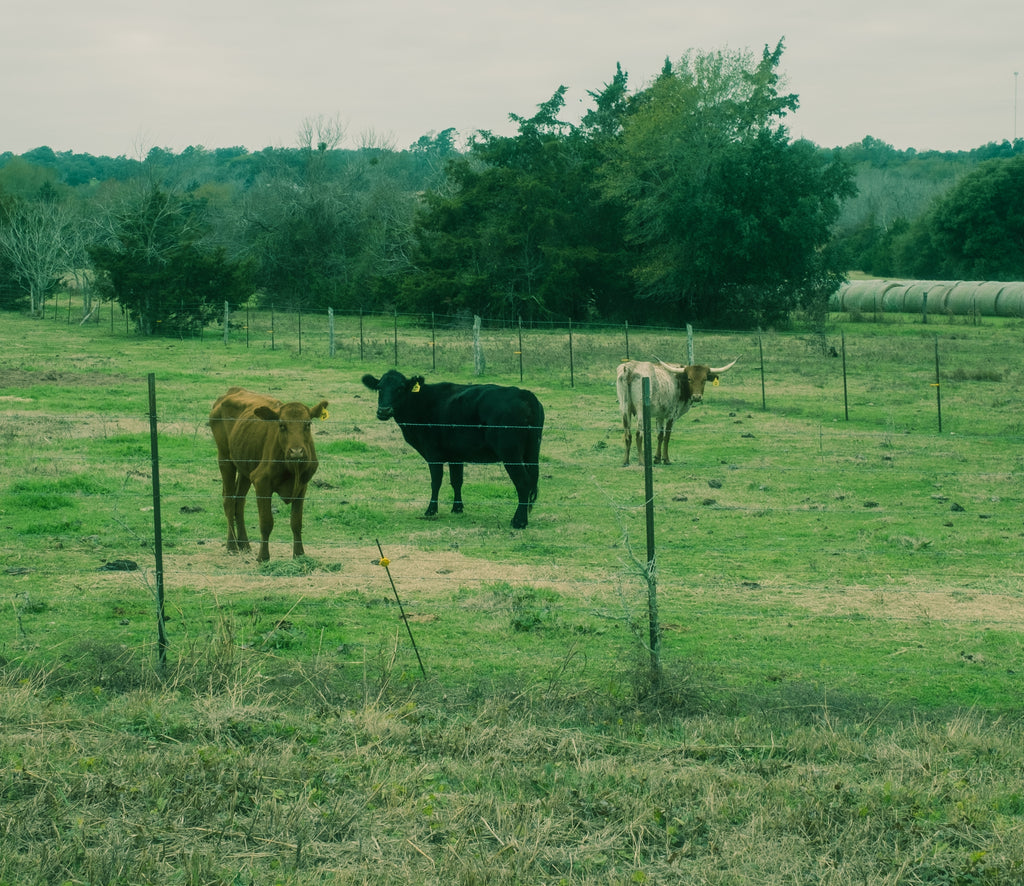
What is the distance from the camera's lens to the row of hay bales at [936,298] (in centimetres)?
4800

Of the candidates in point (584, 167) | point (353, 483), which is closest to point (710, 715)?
point (353, 483)

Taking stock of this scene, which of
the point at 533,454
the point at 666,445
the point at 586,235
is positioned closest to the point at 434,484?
the point at 533,454

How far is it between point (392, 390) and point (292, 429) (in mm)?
Result: 3189

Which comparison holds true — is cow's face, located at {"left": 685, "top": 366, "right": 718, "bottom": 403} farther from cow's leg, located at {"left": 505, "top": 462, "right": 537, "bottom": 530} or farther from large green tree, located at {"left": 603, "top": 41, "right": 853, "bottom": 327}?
large green tree, located at {"left": 603, "top": 41, "right": 853, "bottom": 327}

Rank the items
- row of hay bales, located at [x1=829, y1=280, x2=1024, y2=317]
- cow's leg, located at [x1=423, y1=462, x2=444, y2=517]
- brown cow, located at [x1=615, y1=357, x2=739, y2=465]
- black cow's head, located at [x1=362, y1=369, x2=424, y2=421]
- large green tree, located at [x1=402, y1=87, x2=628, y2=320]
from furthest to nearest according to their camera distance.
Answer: row of hay bales, located at [x1=829, y1=280, x2=1024, y2=317] → large green tree, located at [x1=402, y1=87, x2=628, y2=320] → brown cow, located at [x1=615, y1=357, x2=739, y2=465] → black cow's head, located at [x1=362, y1=369, x2=424, y2=421] → cow's leg, located at [x1=423, y1=462, x2=444, y2=517]

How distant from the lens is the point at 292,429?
9734 millimetres

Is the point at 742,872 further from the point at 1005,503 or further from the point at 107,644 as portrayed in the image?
the point at 1005,503

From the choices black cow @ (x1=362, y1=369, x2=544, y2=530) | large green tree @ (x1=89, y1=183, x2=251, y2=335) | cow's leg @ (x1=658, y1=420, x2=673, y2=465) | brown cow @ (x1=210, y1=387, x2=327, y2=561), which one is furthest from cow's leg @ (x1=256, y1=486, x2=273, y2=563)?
large green tree @ (x1=89, y1=183, x2=251, y2=335)

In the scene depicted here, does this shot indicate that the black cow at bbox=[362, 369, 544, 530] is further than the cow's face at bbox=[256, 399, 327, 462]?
Yes

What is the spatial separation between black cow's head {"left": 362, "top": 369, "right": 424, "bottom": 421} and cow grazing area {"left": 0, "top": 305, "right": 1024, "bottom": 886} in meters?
1.12

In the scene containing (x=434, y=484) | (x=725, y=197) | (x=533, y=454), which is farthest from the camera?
(x=725, y=197)

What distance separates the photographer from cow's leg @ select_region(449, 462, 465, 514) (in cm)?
1247

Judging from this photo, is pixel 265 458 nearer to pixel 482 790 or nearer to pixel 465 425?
pixel 465 425

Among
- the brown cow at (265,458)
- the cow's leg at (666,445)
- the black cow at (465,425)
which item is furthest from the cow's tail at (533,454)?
the cow's leg at (666,445)
